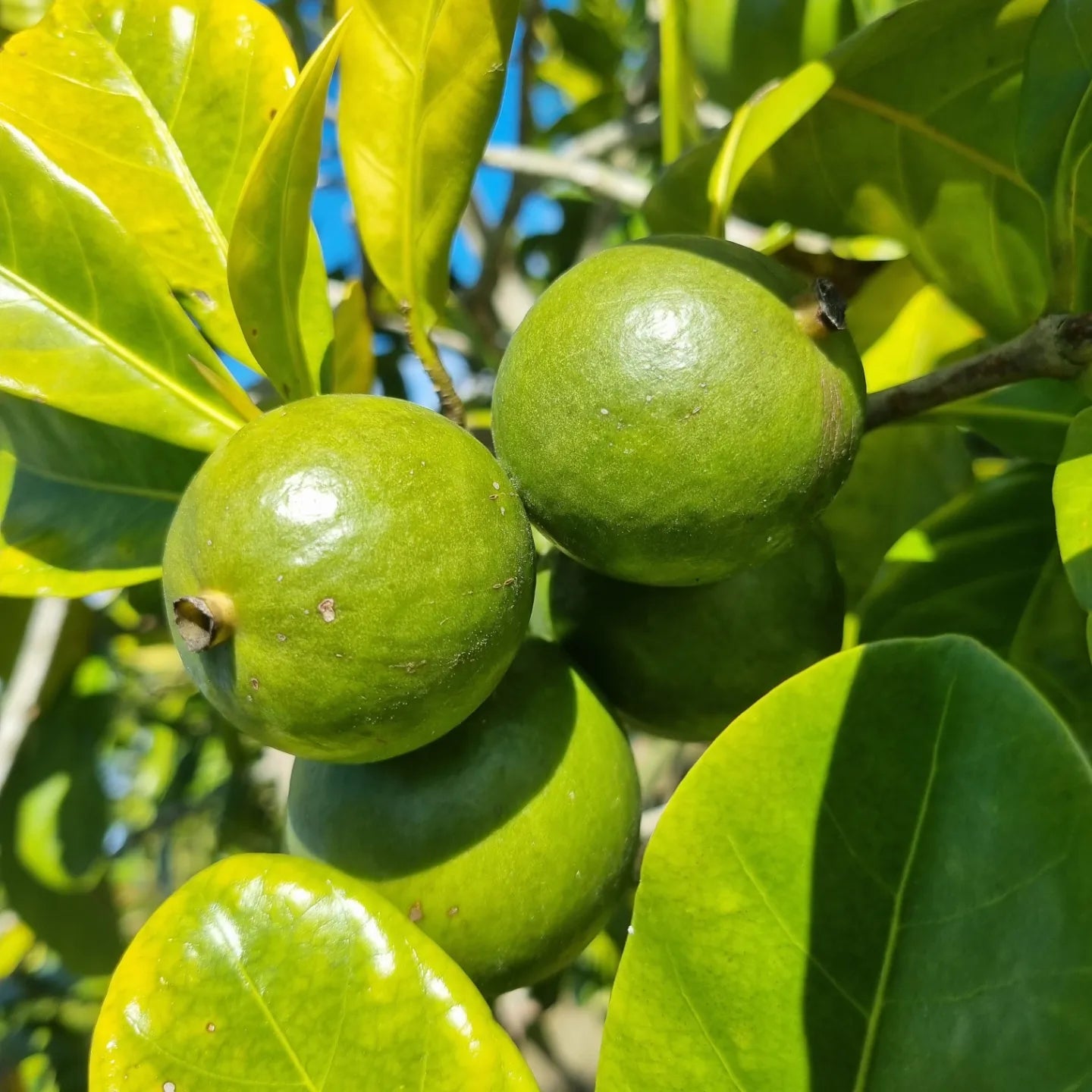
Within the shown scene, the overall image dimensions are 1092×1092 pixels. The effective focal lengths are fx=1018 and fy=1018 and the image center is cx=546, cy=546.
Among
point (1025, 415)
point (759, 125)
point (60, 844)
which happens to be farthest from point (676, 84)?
point (60, 844)

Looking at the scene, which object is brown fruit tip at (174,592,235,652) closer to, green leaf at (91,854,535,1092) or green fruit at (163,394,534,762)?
green fruit at (163,394,534,762)

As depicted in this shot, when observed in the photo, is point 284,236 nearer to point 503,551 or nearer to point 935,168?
point 503,551

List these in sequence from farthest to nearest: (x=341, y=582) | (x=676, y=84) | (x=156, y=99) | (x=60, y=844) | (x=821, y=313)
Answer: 1. (x=60, y=844)
2. (x=676, y=84)
3. (x=156, y=99)
4. (x=821, y=313)
5. (x=341, y=582)

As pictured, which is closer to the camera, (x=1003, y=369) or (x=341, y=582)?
(x=341, y=582)

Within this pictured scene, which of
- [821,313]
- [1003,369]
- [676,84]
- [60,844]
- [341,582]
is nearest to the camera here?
[341,582]

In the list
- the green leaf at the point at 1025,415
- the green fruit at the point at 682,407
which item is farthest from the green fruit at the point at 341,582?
the green leaf at the point at 1025,415

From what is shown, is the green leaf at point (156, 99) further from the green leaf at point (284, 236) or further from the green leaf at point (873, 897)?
the green leaf at point (873, 897)

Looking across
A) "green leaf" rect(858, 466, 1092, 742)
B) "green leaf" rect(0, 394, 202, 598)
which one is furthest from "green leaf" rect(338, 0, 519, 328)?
"green leaf" rect(858, 466, 1092, 742)
